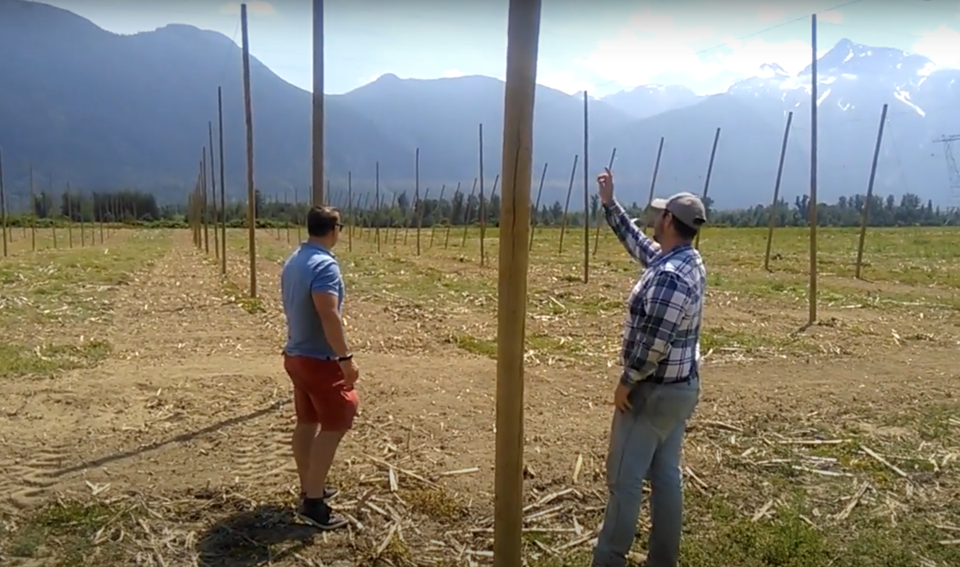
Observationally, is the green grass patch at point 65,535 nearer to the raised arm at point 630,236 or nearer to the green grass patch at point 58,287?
the raised arm at point 630,236

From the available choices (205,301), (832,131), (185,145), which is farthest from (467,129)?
(205,301)

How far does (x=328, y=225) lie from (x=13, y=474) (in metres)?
2.54

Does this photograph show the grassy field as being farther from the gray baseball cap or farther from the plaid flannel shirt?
the gray baseball cap

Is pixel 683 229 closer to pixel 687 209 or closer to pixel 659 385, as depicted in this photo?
pixel 687 209

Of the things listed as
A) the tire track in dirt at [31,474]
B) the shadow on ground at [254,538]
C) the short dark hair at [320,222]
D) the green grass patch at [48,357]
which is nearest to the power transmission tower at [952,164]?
the green grass patch at [48,357]

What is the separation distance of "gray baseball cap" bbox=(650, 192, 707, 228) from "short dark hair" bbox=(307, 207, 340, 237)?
162 centimetres

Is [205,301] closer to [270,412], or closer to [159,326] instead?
[159,326]

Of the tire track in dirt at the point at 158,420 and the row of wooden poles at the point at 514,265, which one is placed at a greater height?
the row of wooden poles at the point at 514,265

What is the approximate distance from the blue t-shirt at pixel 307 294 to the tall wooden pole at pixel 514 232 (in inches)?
48.5

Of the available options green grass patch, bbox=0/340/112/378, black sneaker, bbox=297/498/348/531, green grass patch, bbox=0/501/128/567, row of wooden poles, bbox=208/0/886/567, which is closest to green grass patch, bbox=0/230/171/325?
green grass patch, bbox=0/340/112/378

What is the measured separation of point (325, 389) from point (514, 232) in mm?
1580

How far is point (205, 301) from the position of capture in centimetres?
1260

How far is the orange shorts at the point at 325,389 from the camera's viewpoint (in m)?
3.70

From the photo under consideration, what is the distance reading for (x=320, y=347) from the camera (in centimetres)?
368
